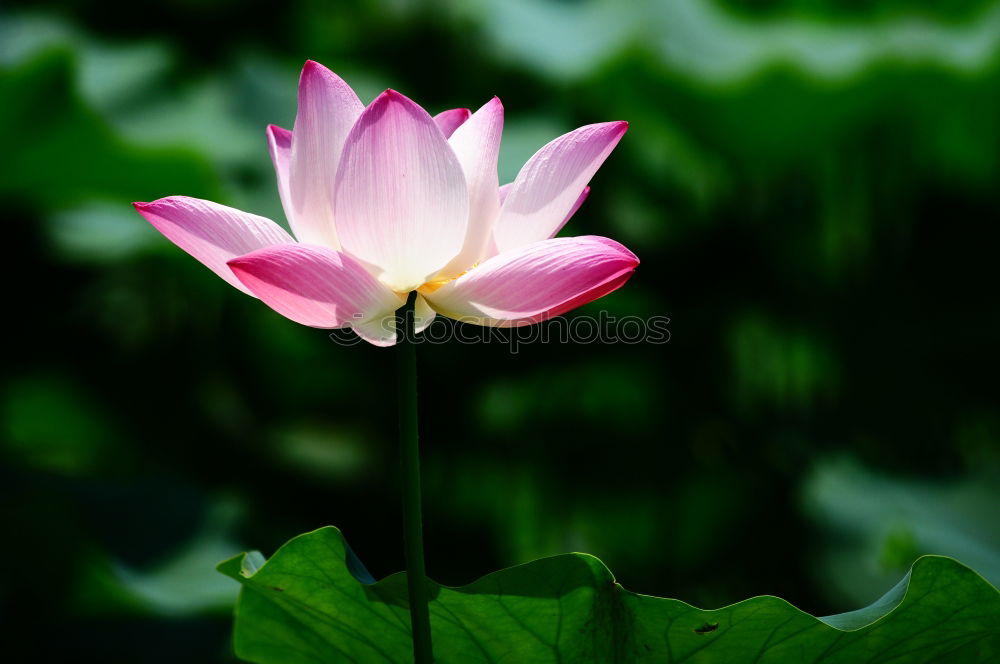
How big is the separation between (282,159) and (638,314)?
150 cm

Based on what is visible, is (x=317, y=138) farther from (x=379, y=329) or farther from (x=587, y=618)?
(x=587, y=618)

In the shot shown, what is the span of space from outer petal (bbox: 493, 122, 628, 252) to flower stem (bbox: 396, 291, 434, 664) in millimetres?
97

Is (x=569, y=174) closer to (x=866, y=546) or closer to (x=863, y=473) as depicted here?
(x=866, y=546)

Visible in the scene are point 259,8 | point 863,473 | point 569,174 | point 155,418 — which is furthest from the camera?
point 259,8

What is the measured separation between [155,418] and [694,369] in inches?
40.9

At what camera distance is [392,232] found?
1.47 ft

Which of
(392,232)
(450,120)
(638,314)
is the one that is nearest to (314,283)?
(392,232)

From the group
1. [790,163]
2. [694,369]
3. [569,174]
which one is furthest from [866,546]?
[569,174]

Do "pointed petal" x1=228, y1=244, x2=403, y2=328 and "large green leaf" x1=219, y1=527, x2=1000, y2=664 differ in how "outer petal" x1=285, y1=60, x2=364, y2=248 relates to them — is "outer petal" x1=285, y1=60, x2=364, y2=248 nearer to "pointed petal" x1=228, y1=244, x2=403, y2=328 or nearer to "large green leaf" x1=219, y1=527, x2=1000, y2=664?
"pointed petal" x1=228, y1=244, x2=403, y2=328

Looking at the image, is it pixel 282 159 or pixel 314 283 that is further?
pixel 282 159

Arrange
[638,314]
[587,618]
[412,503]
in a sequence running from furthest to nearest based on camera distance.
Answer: [638,314] → [587,618] → [412,503]

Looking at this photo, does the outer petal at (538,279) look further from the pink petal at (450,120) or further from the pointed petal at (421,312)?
the pink petal at (450,120)

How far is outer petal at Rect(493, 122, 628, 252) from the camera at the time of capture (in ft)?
1.57

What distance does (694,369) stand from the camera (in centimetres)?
196
